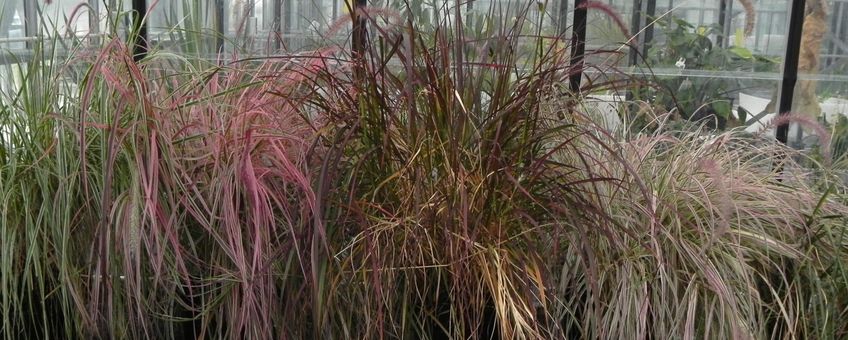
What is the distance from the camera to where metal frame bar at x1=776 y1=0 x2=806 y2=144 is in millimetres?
3246

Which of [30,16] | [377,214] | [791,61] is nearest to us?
[377,214]

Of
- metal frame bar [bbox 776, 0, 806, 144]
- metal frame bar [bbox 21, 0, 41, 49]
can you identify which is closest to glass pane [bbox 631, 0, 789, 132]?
metal frame bar [bbox 776, 0, 806, 144]

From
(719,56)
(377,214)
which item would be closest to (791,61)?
(719,56)

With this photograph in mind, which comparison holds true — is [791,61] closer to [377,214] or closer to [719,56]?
[719,56]

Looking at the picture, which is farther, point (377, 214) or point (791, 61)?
point (791, 61)

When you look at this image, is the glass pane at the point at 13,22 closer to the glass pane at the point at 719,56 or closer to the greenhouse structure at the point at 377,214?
the greenhouse structure at the point at 377,214

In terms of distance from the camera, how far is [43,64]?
1938mm

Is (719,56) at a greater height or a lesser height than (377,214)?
greater

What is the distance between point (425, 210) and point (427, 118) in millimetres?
185

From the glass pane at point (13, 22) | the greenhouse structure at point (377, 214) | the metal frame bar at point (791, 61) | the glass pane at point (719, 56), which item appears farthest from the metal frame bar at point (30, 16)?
the metal frame bar at point (791, 61)

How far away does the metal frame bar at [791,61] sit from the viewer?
10.6ft

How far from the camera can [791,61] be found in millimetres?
3287

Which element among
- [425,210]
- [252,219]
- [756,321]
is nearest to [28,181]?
[252,219]

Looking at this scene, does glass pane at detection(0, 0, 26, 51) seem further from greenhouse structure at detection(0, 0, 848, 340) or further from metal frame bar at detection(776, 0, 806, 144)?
metal frame bar at detection(776, 0, 806, 144)
